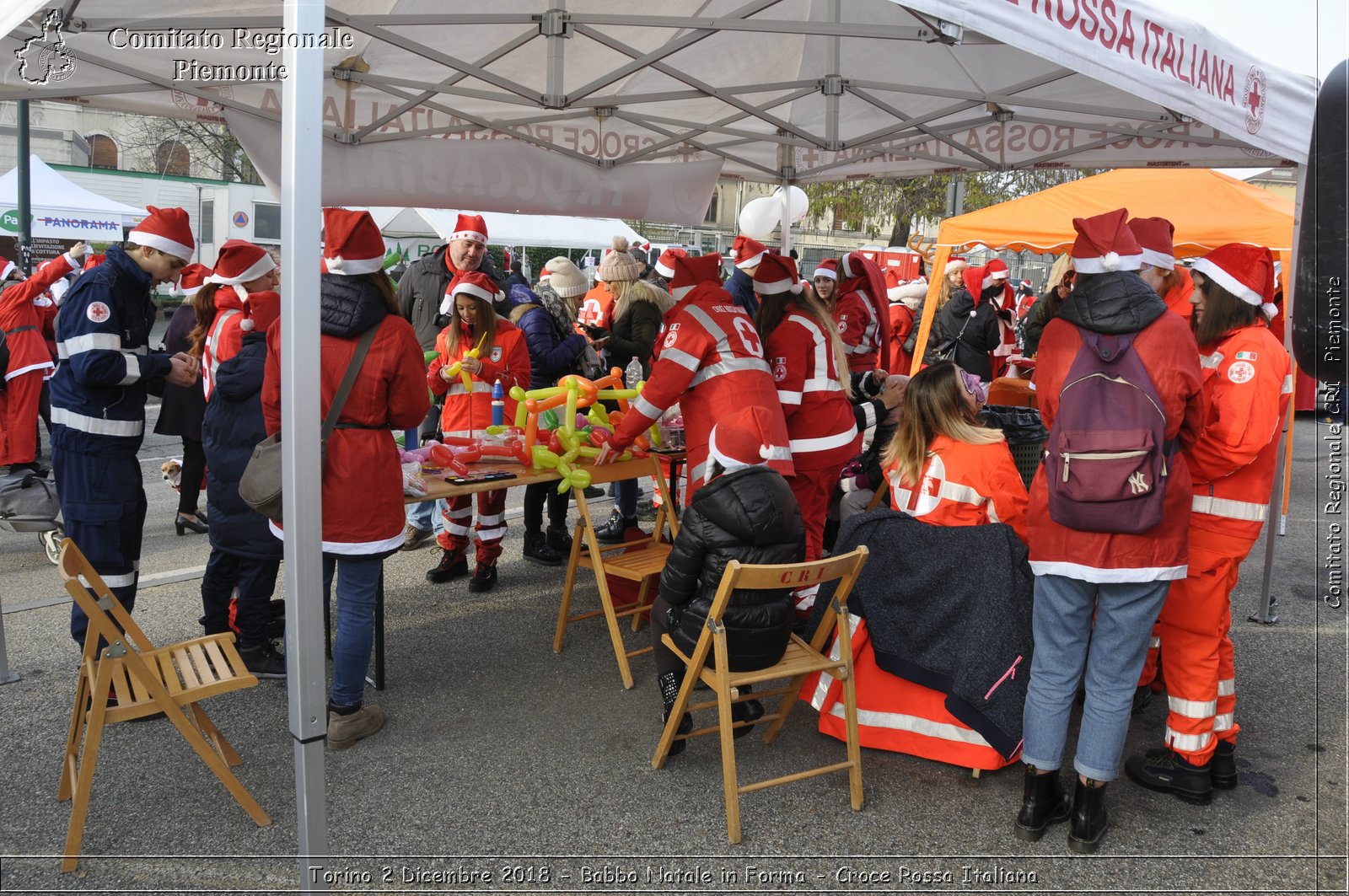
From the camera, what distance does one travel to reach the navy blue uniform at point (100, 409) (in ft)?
12.0

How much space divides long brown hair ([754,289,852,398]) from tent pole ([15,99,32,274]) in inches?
401

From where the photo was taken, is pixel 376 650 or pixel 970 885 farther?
pixel 376 650

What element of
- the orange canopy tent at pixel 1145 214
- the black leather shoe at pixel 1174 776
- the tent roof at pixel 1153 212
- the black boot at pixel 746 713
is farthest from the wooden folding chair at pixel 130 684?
the tent roof at pixel 1153 212

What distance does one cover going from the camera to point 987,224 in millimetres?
8602

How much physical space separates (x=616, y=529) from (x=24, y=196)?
10.0m

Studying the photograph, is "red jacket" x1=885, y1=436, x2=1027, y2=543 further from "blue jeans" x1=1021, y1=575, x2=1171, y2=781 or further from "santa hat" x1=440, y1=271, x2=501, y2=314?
"santa hat" x1=440, y1=271, x2=501, y2=314

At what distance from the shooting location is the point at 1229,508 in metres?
3.37

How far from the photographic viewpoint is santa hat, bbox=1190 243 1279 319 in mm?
3355

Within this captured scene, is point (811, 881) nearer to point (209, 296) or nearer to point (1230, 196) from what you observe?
point (209, 296)

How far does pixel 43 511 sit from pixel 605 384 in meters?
2.94

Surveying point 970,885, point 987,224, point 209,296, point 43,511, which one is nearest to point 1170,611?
point 970,885

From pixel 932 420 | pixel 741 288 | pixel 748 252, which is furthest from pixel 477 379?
pixel 932 420

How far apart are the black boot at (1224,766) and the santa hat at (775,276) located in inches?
103

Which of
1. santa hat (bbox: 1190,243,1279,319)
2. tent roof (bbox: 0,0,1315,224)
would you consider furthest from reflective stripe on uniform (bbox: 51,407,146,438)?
santa hat (bbox: 1190,243,1279,319)
